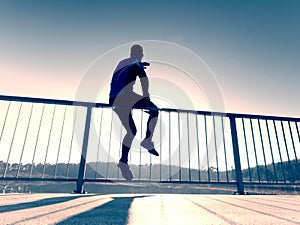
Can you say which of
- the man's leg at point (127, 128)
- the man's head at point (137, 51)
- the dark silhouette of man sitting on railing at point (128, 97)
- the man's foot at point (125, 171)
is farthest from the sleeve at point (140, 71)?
the man's foot at point (125, 171)

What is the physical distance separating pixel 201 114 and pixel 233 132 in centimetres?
60

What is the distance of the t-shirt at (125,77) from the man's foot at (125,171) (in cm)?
86

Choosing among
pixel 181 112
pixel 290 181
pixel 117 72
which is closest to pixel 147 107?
pixel 117 72

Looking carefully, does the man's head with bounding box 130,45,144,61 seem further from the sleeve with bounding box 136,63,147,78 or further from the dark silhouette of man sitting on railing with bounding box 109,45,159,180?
the sleeve with bounding box 136,63,147,78

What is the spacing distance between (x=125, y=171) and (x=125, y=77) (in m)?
1.16

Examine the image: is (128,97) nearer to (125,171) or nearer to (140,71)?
(140,71)

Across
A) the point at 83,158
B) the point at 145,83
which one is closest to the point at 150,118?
the point at 145,83

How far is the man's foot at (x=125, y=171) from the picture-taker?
2.30 metres

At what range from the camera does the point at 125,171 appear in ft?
7.54

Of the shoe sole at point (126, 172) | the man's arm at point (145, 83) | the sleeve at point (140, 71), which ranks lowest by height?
the shoe sole at point (126, 172)

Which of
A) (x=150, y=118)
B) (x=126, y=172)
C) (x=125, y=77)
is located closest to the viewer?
(x=126, y=172)

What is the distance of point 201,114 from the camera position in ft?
10.9

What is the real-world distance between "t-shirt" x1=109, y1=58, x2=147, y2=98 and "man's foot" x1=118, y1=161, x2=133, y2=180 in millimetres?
861

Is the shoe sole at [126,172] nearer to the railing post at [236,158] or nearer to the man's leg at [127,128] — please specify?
the man's leg at [127,128]
